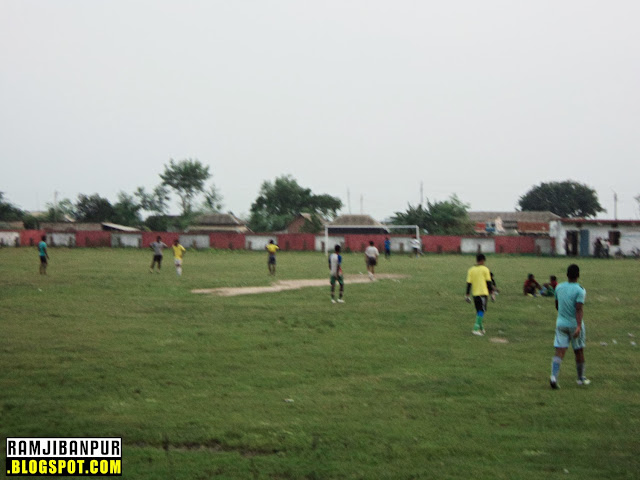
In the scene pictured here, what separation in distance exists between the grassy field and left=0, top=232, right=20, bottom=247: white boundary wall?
56.3 meters

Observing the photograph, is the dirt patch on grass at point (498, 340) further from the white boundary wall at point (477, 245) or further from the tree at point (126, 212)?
the tree at point (126, 212)

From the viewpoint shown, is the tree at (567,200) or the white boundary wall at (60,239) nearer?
the white boundary wall at (60,239)

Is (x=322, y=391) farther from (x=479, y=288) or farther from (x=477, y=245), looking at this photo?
(x=477, y=245)

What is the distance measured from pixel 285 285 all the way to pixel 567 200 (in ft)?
346

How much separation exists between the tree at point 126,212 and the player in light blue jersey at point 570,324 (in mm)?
104325

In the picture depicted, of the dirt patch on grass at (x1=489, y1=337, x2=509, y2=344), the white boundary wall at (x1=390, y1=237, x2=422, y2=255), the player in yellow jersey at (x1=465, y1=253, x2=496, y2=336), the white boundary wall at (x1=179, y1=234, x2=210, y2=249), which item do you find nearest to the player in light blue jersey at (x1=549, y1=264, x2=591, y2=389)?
the dirt patch on grass at (x1=489, y1=337, x2=509, y2=344)

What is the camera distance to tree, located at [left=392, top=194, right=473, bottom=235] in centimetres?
8831

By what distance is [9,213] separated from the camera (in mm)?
106375

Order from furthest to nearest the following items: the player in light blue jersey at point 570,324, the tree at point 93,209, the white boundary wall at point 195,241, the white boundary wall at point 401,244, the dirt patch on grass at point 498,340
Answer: the tree at point 93,209 < the white boundary wall at point 195,241 < the white boundary wall at point 401,244 < the dirt patch on grass at point 498,340 < the player in light blue jersey at point 570,324

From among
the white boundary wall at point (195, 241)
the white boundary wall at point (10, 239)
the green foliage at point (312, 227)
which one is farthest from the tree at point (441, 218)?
the white boundary wall at point (10, 239)

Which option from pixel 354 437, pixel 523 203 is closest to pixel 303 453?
pixel 354 437

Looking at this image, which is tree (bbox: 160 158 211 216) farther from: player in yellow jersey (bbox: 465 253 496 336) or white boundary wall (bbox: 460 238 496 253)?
player in yellow jersey (bbox: 465 253 496 336)

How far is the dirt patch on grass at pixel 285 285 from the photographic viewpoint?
993 inches

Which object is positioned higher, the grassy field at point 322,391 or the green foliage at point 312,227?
the green foliage at point 312,227
